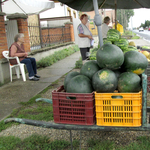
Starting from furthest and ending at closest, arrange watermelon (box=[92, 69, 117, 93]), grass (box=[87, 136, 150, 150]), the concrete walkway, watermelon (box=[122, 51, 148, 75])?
the concrete walkway < grass (box=[87, 136, 150, 150]) < watermelon (box=[122, 51, 148, 75]) < watermelon (box=[92, 69, 117, 93])

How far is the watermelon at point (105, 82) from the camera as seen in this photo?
209 centimetres

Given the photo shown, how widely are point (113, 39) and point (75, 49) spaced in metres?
11.8

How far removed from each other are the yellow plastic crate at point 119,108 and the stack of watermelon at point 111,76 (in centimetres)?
12

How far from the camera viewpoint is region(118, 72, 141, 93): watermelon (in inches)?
83.7

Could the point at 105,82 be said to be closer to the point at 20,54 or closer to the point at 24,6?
the point at 20,54

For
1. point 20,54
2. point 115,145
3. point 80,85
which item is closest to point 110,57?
point 80,85

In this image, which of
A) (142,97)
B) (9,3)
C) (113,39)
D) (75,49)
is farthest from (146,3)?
(75,49)

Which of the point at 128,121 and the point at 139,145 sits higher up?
the point at 128,121

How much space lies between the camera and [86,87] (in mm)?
2201

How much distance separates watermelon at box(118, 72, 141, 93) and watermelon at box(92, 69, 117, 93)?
9 cm

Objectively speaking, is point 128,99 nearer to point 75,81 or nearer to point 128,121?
point 128,121

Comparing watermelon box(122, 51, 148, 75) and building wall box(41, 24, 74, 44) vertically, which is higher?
building wall box(41, 24, 74, 44)

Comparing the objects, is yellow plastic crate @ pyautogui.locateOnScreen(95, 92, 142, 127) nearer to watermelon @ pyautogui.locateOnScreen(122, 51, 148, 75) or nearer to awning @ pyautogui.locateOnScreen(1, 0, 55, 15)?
watermelon @ pyautogui.locateOnScreen(122, 51, 148, 75)

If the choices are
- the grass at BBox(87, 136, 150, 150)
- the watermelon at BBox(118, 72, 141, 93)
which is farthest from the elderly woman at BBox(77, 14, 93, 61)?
the watermelon at BBox(118, 72, 141, 93)
